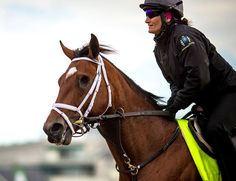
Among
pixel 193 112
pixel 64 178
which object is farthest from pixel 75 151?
pixel 193 112

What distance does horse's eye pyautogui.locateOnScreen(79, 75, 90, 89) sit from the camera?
27.9 ft

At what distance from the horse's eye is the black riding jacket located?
1.03 meters

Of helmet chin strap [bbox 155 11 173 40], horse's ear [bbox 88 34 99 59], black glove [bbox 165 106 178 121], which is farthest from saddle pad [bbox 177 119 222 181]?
horse's ear [bbox 88 34 99 59]

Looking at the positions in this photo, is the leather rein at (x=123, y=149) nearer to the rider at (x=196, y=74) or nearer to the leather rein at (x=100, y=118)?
the leather rein at (x=100, y=118)

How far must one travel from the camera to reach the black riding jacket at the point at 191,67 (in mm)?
8672

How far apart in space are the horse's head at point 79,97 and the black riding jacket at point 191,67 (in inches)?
32.0

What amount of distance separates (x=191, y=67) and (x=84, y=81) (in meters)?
1.21

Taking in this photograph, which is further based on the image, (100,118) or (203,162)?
(203,162)

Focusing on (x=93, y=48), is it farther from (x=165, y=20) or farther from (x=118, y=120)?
(x=165, y=20)

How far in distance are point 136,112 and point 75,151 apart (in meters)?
92.2

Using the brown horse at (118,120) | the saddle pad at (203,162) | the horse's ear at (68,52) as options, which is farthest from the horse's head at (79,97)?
the saddle pad at (203,162)

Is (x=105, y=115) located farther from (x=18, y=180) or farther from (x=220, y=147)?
(x=18, y=180)

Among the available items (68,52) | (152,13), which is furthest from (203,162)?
(68,52)

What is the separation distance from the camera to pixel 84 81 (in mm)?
8531
